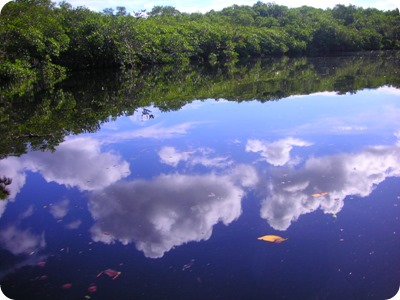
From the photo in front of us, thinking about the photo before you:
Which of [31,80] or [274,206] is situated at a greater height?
[31,80]

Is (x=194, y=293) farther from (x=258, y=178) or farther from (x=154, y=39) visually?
(x=154, y=39)

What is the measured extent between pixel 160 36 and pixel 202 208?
31407 millimetres

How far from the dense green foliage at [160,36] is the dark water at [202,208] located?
12926mm

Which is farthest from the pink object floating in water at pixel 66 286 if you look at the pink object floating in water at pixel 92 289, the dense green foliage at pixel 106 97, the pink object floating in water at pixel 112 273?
the dense green foliage at pixel 106 97

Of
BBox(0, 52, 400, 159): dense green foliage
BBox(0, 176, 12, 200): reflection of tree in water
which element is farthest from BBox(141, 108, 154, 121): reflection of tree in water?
BBox(0, 176, 12, 200): reflection of tree in water

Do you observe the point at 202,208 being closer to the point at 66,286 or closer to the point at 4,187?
the point at 66,286

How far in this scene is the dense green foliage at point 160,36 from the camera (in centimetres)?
2145

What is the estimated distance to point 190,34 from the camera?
129 feet

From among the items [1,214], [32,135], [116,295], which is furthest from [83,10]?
[116,295]

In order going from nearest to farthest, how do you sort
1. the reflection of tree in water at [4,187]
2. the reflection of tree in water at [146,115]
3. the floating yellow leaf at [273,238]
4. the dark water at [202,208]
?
the dark water at [202,208] → the floating yellow leaf at [273,238] → the reflection of tree in water at [4,187] → the reflection of tree in water at [146,115]

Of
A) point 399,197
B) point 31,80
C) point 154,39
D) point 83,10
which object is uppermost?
point 83,10

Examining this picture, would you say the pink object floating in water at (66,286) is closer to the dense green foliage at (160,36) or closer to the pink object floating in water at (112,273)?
the pink object floating in water at (112,273)

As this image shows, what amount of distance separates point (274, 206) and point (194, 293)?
1971 millimetres

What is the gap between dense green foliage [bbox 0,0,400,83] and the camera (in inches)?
845
